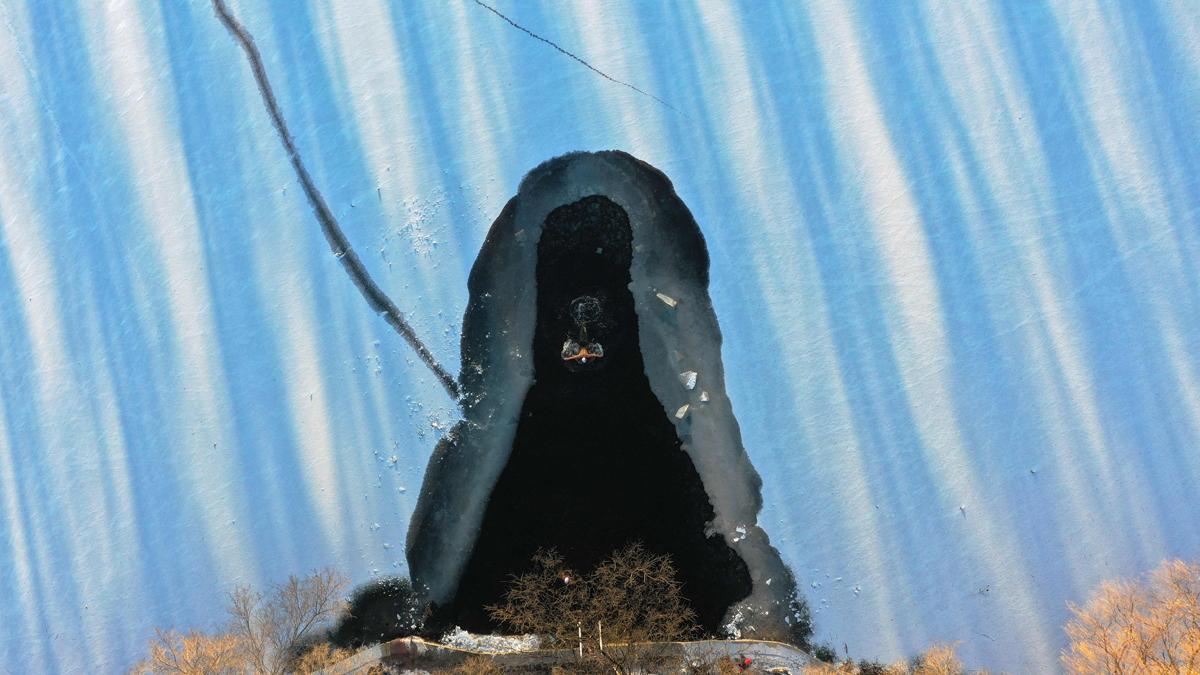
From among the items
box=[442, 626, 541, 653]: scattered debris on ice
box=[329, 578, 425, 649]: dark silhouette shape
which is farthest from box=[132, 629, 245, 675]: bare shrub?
box=[442, 626, 541, 653]: scattered debris on ice

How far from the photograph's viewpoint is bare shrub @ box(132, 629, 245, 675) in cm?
856

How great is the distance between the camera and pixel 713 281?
29.7ft

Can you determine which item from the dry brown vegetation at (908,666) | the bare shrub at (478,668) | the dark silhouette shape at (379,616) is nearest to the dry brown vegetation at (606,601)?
the bare shrub at (478,668)

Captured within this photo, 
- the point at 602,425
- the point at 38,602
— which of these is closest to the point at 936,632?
the point at 602,425

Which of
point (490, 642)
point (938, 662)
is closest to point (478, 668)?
point (490, 642)

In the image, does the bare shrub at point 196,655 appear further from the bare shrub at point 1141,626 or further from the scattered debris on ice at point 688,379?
the bare shrub at point 1141,626

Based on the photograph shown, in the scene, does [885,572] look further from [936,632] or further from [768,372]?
[768,372]

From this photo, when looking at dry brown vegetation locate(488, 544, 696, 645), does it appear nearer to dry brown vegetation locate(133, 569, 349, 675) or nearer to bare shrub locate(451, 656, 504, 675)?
bare shrub locate(451, 656, 504, 675)

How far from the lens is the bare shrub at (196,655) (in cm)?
856

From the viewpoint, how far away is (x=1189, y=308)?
29.2 feet

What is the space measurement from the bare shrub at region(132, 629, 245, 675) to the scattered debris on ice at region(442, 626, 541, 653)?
2.54m

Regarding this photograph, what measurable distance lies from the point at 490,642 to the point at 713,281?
5307 mm

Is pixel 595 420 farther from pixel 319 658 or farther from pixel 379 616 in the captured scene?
pixel 319 658

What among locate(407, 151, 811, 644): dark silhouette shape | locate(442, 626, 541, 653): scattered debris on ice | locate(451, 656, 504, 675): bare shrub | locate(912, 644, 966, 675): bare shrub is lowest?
locate(912, 644, 966, 675): bare shrub
